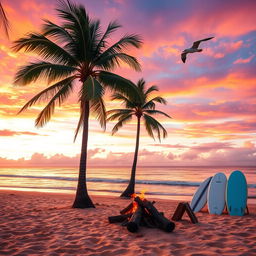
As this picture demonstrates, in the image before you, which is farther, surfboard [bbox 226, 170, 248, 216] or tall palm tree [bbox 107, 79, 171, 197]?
tall palm tree [bbox 107, 79, 171, 197]

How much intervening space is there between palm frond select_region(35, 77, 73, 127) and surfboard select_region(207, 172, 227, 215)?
6.30 meters

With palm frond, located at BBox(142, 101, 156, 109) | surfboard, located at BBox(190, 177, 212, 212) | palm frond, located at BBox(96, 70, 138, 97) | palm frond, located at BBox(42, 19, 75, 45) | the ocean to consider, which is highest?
palm frond, located at BBox(42, 19, 75, 45)

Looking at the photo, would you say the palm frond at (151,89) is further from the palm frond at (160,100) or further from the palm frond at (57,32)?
the palm frond at (57,32)

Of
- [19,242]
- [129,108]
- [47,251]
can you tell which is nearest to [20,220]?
[19,242]

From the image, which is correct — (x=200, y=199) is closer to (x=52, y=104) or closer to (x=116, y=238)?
(x=116, y=238)

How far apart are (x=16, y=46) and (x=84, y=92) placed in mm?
3034

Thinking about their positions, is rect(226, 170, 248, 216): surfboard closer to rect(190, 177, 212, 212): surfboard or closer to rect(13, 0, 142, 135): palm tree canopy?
rect(190, 177, 212, 212): surfboard

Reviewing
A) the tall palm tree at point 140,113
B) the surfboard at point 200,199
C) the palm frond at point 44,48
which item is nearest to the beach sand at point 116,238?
Answer: the surfboard at point 200,199

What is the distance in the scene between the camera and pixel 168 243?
14.5ft

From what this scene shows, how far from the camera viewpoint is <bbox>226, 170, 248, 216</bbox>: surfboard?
737cm

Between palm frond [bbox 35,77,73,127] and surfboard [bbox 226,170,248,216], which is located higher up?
palm frond [bbox 35,77,73,127]

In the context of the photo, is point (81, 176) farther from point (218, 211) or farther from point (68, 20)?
point (68, 20)

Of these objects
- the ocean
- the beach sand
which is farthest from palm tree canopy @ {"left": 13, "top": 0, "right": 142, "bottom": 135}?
the ocean

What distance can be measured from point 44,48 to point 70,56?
0.94 metres
